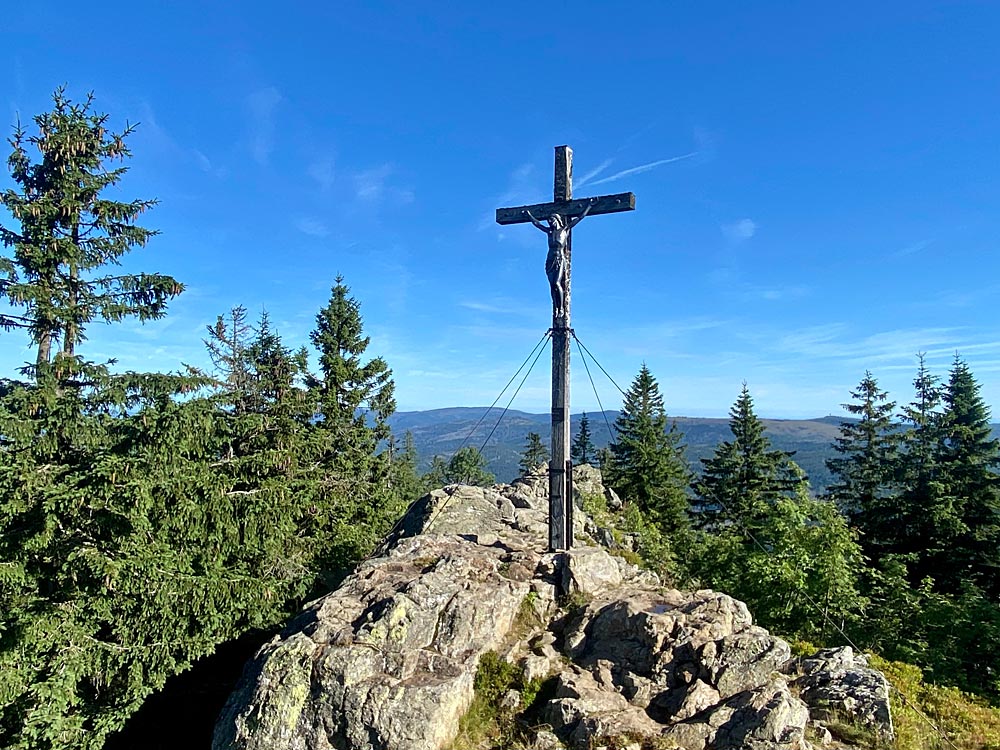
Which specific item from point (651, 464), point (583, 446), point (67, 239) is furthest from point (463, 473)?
point (67, 239)

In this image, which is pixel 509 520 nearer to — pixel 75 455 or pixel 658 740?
pixel 658 740

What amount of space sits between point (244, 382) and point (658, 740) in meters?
15.0

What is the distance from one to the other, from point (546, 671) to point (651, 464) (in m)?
27.7

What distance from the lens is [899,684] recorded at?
8047 millimetres

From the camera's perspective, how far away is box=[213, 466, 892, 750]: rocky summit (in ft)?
20.7

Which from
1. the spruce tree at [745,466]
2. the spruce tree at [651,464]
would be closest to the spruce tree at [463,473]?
the spruce tree at [651,464]

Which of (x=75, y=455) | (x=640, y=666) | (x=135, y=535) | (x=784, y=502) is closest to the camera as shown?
(x=640, y=666)

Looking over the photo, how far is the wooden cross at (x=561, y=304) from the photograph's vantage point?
30.7 feet

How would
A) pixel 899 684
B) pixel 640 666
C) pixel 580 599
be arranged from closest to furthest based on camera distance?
pixel 640 666
pixel 899 684
pixel 580 599

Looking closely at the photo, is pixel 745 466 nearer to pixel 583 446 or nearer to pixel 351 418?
pixel 583 446

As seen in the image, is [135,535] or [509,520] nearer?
[135,535]

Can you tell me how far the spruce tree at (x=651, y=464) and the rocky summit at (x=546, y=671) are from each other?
2106 cm

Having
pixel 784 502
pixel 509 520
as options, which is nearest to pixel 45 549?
pixel 509 520

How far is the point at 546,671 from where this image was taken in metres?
7.34
